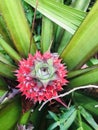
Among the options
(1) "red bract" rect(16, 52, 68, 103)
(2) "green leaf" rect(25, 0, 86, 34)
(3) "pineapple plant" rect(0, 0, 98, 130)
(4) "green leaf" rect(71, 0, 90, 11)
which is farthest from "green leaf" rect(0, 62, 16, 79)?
(4) "green leaf" rect(71, 0, 90, 11)

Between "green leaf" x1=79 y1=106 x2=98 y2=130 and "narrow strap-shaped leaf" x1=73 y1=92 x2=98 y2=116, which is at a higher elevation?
"narrow strap-shaped leaf" x1=73 y1=92 x2=98 y2=116

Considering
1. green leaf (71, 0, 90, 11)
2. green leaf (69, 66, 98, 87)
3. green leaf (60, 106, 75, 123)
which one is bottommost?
green leaf (60, 106, 75, 123)

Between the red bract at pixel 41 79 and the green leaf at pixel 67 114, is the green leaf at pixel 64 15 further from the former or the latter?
the green leaf at pixel 67 114

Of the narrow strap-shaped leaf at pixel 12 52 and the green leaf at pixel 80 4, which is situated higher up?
the green leaf at pixel 80 4

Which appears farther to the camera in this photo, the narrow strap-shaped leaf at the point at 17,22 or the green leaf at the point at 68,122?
the narrow strap-shaped leaf at the point at 17,22

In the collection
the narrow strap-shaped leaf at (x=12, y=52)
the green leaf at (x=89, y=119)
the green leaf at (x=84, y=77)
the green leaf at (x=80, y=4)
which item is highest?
the green leaf at (x=80, y=4)

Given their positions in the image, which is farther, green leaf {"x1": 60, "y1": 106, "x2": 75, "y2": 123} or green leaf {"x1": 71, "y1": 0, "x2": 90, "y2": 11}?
green leaf {"x1": 71, "y1": 0, "x2": 90, "y2": 11}

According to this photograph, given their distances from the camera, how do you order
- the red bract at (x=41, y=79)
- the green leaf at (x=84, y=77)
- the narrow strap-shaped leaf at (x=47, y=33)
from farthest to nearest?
the narrow strap-shaped leaf at (x=47, y=33)
the green leaf at (x=84, y=77)
the red bract at (x=41, y=79)

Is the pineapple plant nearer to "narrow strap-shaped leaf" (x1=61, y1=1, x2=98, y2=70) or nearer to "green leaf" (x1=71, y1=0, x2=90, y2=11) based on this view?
"narrow strap-shaped leaf" (x1=61, y1=1, x2=98, y2=70)

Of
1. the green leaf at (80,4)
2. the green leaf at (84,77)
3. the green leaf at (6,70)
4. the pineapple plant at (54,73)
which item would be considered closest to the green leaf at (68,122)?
the pineapple plant at (54,73)
